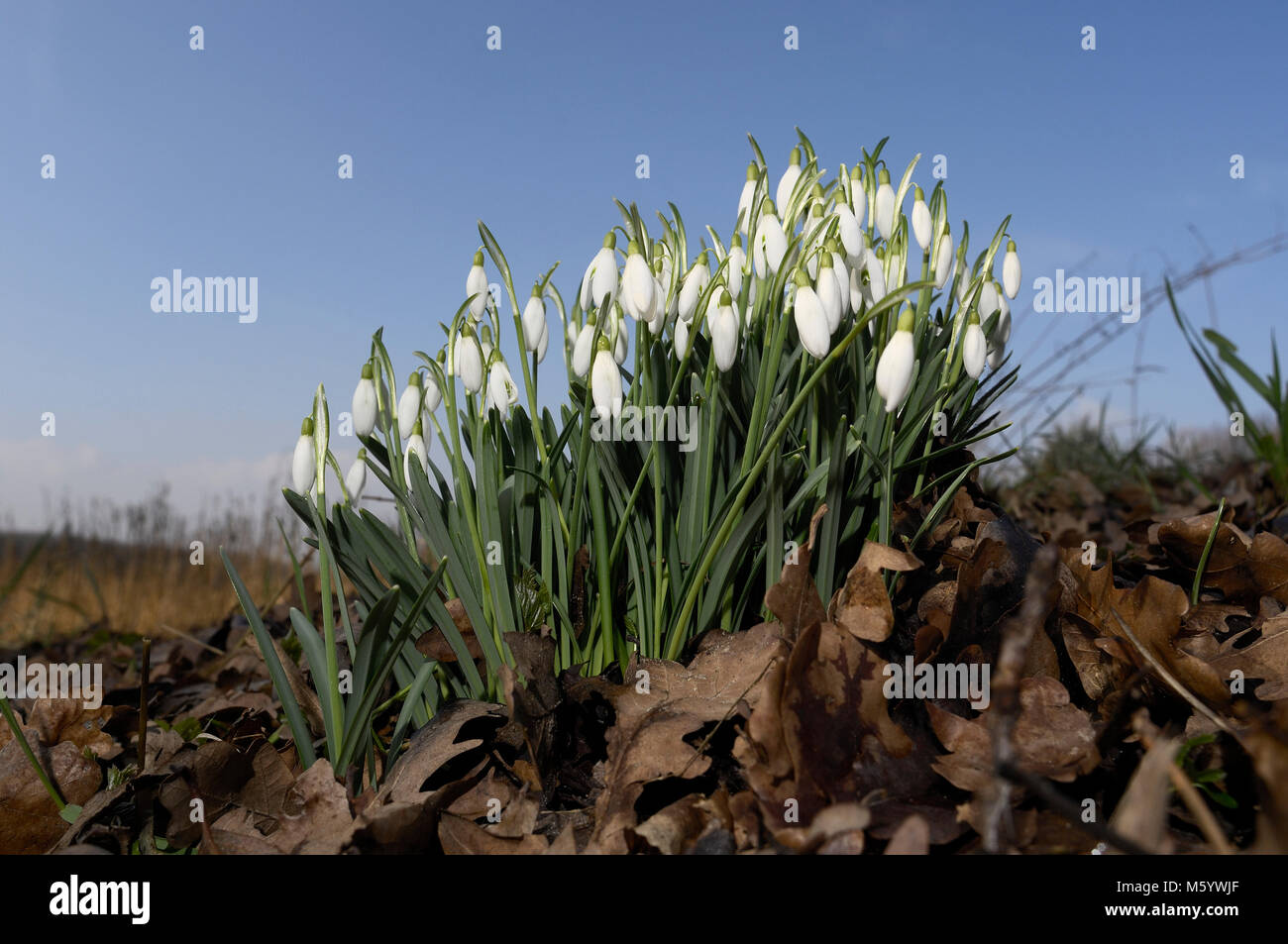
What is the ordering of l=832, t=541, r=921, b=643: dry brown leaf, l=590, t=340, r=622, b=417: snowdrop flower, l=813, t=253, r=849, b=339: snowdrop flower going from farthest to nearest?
l=590, t=340, r=622, b=417: snowdrop flower → l=813, t=253, r=849, b=339: snowdrop flower → l=832, t=541, r=921, b=643: dry brown leaf

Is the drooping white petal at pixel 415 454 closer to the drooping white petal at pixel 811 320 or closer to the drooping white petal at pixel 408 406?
the drooping white petal at pixel 408 406

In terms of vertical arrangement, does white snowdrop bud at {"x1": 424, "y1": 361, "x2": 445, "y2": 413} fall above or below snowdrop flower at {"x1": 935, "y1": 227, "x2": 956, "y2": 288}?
below

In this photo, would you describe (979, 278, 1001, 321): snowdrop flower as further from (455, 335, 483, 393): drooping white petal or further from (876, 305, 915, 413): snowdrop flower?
(455, 335, 483, 393): drooping white petal

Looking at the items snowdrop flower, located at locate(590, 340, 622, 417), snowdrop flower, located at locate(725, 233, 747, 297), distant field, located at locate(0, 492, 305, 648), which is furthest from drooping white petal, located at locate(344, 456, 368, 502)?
distant field, located at locate(0, 492, 305, 648)

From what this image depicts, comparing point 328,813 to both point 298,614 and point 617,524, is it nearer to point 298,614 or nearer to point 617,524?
point 298,614

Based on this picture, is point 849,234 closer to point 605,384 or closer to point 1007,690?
point 605,384

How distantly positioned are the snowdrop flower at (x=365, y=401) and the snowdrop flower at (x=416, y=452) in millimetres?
154

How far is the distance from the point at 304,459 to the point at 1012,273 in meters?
1.88

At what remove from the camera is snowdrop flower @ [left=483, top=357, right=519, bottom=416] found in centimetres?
212

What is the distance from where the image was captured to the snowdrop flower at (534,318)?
2.08 m

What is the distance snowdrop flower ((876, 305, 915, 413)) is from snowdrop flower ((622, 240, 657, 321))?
0.55m

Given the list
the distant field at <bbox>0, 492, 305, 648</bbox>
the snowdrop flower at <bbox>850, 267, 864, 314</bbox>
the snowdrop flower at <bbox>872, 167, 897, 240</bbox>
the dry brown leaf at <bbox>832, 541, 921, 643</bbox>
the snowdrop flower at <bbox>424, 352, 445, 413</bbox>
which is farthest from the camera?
the distant field at <bbox>0, 492, 305, 648</bbox>

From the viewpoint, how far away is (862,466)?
2.01m
